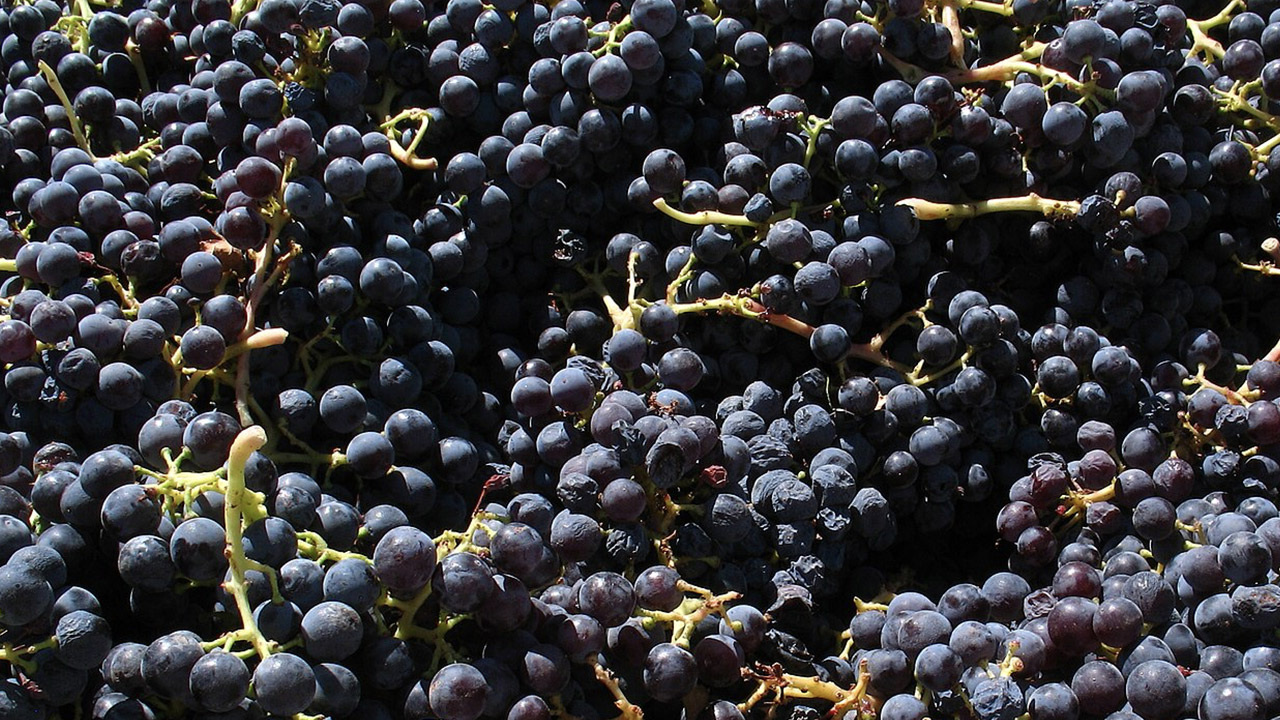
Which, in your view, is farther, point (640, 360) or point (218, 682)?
point (640, 360)

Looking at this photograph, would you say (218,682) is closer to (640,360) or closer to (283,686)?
(283,686)

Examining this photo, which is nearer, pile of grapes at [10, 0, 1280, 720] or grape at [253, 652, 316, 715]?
grape at [253, 652, 316, 715]

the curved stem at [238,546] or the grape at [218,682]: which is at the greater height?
the curved stem at [238,546]

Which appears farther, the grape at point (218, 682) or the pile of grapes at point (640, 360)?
the pile of grapes at point (640, 360)

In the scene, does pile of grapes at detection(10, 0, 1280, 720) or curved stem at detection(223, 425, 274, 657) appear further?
pile of grapes at detection(10, 0, 1280, 720)

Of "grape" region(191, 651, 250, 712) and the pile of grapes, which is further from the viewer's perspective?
the pile of grapes

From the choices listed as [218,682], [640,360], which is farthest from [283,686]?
[640,360]

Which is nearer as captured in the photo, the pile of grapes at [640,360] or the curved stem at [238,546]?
the curved stem at [238,546]

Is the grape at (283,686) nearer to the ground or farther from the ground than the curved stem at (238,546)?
nearer to the ground

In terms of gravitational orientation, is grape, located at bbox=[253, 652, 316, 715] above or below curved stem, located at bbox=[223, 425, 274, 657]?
below
